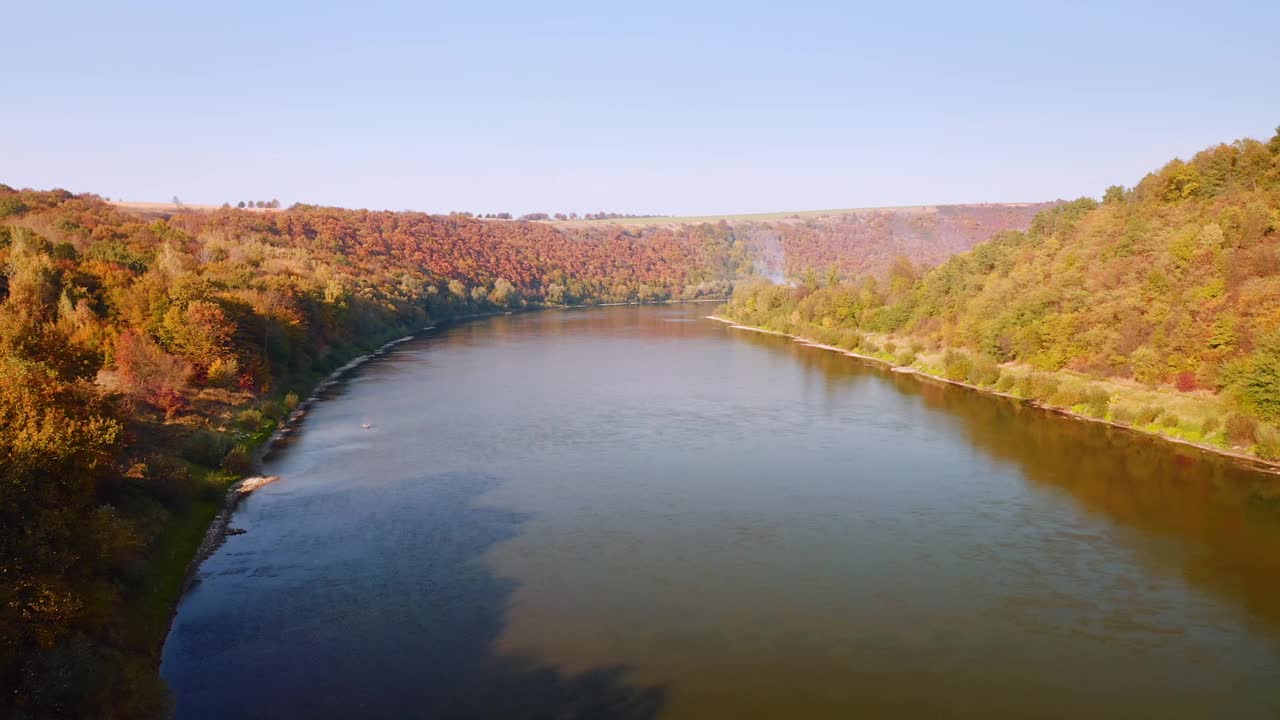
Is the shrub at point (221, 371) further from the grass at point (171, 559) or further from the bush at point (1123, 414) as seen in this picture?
the bush at point (1123, 414)

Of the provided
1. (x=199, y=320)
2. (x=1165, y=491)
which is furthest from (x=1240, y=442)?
(x=199, y=320)

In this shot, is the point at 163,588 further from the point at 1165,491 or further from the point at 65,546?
the point at 1165,491

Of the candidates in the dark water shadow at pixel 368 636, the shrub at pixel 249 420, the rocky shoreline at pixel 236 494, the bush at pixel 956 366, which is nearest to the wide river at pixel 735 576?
the dark water shadow at pixel 368 636

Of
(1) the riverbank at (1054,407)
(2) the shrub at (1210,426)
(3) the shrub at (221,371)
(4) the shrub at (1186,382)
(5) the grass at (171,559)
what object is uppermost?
(3) the shrub at (221,371)

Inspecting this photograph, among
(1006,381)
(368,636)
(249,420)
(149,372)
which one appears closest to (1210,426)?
(1006,381)

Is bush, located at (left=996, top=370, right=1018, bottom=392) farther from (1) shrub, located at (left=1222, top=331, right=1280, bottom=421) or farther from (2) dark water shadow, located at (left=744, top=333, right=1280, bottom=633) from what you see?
(1) shrub, located at (left=1222, top=331, right=1280, bottom=421)

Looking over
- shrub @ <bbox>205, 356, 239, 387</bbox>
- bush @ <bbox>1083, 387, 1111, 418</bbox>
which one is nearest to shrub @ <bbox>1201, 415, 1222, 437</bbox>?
bush @ <bbox>1083, 387, 1111, 418</bbox>
